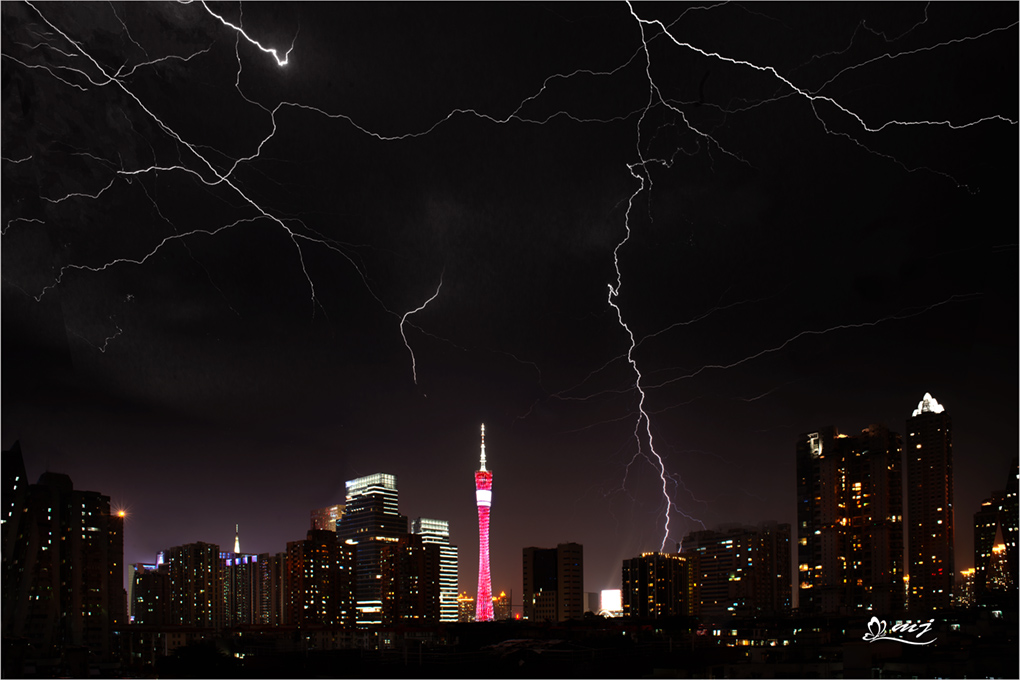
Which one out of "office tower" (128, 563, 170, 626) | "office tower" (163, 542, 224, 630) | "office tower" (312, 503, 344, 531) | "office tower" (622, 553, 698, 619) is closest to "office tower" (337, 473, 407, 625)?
"office tower" (312, 503, 344, 531)

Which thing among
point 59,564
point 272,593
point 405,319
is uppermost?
point 405,319

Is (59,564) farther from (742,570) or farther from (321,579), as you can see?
(742,570)

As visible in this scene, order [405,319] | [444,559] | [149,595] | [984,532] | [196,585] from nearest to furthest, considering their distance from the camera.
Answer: [405,319] → [984,532] → [444,559] → [149,595] → [196,585]

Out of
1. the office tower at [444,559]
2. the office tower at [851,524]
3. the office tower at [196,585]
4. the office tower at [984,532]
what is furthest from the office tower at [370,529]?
the office tower at [984,532]

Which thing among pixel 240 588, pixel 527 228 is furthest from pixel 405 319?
pixel 240 588

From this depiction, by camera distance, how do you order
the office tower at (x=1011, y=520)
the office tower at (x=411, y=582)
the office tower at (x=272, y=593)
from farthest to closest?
1. the office tower at (x=272, y=593)
2. the office tower at (x=411, y=582)
3. the office tower at (x=1011, y=520)

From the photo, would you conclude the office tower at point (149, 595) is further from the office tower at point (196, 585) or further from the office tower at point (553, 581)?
the office tower at point (553, 581)
